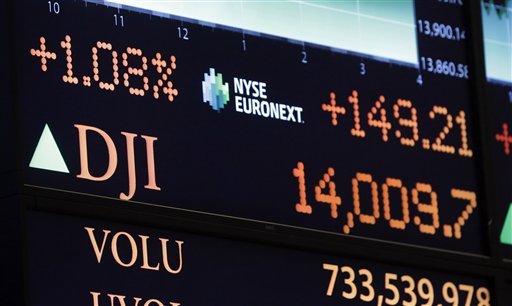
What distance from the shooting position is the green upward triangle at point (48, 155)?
615 centimetres

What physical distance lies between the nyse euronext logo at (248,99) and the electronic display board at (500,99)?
1.02 m

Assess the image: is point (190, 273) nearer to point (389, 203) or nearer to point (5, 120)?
point (5, 120)

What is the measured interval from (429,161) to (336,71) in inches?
21.2

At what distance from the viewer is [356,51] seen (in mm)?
7270

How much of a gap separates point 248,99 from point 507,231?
1.32 m

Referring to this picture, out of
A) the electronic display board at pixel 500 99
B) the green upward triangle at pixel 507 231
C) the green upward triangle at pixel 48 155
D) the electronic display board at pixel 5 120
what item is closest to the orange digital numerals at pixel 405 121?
the electronic display board at pixel 500 99

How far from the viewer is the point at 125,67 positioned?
6535 mm

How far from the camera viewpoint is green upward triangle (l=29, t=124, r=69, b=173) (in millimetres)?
6148

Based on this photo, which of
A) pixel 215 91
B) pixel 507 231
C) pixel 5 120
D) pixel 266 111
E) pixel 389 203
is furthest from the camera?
pixel 507 231

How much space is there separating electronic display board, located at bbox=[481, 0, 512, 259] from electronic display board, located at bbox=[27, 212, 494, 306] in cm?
45

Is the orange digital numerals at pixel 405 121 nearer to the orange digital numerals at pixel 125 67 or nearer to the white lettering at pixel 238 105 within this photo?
the white lettering at pixel 238 105

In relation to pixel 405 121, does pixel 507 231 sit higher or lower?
lower

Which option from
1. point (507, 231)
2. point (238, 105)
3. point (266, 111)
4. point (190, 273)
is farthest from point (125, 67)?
point (507, 231)

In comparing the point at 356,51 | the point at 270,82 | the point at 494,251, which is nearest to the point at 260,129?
the point at 270,82
